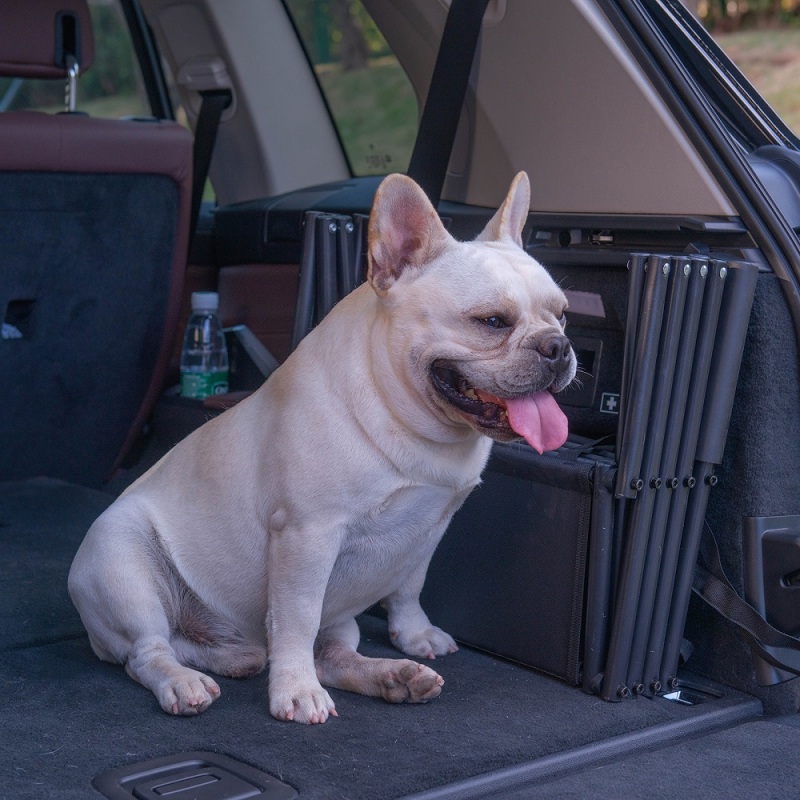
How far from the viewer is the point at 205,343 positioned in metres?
3.42

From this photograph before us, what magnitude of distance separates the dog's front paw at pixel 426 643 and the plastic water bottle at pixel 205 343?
1.18 m

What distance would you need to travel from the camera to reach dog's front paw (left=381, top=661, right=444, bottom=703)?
6.35 feet

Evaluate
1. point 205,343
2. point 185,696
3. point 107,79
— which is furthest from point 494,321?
point 107,79

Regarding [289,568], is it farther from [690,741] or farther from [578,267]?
[578,267]

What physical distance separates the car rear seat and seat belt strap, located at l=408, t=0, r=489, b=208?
75 centimetres

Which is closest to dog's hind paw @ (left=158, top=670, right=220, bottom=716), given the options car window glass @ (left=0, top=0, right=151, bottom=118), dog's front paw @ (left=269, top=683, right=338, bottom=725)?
dog's front paw @ (left=269, top=683, right=338, bottom=725)

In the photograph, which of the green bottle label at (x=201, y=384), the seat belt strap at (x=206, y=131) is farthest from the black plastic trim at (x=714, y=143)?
the seat belt strap at (x=206, y=131)

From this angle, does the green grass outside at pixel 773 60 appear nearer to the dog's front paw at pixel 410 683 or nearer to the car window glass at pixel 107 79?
the car window glass at pixel 107 79

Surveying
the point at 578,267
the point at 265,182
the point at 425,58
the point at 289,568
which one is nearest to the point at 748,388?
the point at 578,267

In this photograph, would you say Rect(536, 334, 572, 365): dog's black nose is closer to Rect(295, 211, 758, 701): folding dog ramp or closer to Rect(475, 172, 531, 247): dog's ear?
Rect(295, 211, 758, 701): folding dog ramp

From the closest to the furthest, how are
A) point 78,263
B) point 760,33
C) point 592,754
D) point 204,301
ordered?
point 592,754 → point 78,263 → point 204,301 → point 760,33

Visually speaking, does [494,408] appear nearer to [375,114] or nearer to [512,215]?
[512,215]

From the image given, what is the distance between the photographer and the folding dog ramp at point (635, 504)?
1.96 meters

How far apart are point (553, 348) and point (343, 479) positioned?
0.42m
